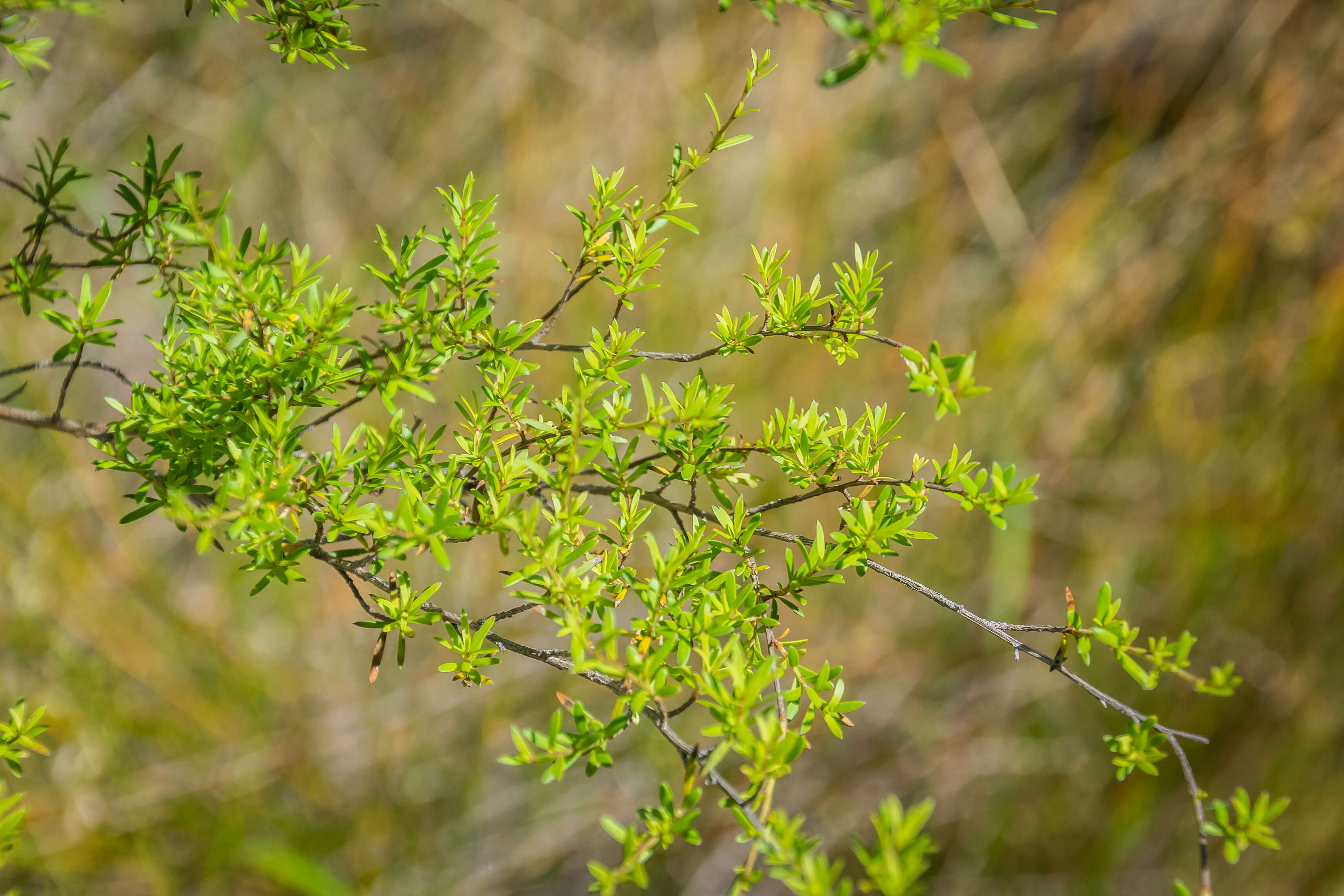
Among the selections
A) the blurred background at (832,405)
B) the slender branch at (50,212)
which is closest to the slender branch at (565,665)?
the slender branch at (50,212)

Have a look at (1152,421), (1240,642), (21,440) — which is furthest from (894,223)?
(21,440)

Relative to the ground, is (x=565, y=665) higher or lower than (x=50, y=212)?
lower

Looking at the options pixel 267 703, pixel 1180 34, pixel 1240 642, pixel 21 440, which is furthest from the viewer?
pixel 1180 34

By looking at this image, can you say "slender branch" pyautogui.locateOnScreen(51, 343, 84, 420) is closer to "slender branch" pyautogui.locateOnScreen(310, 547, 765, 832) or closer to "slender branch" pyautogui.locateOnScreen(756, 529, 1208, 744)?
"slender branch" pyautogui.locateOnScreen(310, 547, 765, 832)

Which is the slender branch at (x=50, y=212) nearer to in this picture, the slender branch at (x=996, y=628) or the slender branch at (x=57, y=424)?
the slender branch at (x=57, y=424)

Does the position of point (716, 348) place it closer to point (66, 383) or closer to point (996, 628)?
point (996, 628)

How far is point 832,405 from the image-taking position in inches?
65.9

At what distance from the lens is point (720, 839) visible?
1.42 m

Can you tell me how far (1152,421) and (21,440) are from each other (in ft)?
7.45

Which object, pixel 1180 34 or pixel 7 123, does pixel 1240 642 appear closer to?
pixel 1180 34

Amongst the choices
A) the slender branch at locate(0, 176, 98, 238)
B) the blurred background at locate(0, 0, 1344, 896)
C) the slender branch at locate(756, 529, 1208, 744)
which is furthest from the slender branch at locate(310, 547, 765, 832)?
the blurred background at locate(0, 0, 1344, 896)

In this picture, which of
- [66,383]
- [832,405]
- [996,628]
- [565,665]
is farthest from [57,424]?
[832,405]

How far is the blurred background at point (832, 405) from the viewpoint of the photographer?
1.34 metres

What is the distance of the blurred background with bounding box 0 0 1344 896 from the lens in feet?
Result: 4.38
